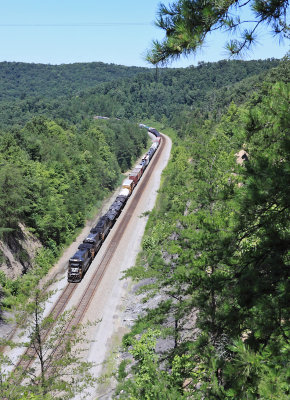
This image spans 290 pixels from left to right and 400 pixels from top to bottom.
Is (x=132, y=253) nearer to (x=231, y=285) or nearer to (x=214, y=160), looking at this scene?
(x=214, y=160)

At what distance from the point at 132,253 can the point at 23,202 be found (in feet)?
42.2

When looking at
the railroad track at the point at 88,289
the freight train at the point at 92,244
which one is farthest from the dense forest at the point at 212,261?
the freight train at the point at 92,244

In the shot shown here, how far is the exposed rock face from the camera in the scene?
30641 mm

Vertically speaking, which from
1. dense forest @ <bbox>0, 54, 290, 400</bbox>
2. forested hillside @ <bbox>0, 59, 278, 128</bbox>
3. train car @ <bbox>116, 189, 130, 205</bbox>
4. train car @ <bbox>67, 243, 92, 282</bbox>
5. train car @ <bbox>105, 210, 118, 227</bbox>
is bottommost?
train car @ <bbox>67, 243, 92, 282</bbox>

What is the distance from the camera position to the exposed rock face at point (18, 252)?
3064 cm

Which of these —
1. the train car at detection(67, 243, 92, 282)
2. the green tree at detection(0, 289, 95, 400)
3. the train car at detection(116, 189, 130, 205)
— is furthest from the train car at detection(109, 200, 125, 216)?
the green tree at detection(0, 289, 95, 400)

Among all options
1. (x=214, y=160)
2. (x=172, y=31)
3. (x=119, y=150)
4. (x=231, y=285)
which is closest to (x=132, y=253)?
(x=214, y=160)

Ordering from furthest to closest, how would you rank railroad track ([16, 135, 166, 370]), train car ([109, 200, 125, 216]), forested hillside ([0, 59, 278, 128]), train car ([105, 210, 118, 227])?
1. forested hillside ([0, 59, 278, 128])
2. train car ([109, 200, 125, 216])
3. train car ([105, 210, 118, 227])
4. railroad track ([16, 135, 166, 370])

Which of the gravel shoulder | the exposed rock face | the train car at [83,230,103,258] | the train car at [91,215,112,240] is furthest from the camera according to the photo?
the train car at [91,215,112,240]

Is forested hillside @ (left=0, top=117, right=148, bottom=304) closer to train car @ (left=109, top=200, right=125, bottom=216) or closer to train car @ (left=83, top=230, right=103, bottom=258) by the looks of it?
train car @ (left=109, top=200, right=125, bottom=216)

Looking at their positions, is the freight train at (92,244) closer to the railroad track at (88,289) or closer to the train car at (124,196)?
the train car at (124,196)

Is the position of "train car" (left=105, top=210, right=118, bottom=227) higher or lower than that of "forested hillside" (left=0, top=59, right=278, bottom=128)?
lower

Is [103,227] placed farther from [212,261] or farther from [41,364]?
[212,261]

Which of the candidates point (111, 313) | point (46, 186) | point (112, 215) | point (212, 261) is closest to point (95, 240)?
point (112, 215)
